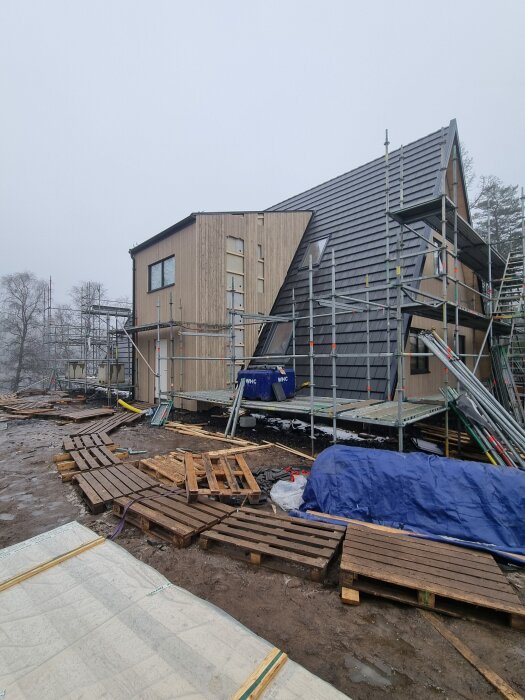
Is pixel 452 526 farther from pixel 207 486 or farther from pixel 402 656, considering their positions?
pixel 207 486

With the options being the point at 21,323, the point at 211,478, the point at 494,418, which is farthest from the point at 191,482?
the point at 21,323

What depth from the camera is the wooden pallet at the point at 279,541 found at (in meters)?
3.27

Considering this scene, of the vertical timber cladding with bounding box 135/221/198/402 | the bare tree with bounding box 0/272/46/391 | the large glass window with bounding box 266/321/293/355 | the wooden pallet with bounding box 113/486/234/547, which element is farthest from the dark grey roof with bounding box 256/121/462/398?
the bare tree with bounding box 0/272/46/391

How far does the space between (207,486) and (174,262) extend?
29.6ft

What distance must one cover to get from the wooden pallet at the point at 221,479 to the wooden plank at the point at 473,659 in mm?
2582

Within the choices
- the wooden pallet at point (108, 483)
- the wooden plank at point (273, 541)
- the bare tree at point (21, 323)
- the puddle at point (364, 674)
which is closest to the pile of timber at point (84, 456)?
the wooden pallet at point (108, 483)

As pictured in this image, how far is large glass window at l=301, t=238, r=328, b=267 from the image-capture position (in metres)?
11.9

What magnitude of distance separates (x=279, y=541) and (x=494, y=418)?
4.57m

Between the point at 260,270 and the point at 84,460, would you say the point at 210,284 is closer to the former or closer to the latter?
the point at 260,270

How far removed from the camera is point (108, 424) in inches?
384

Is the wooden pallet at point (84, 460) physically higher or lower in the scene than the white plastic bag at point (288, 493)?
higher

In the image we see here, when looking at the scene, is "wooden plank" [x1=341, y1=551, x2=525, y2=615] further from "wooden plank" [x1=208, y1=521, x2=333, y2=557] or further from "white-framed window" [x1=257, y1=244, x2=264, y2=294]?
"white-framed window" [x1=257, y1=244, x2=264, y2=294]

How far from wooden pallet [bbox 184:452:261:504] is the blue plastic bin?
88.0 inches

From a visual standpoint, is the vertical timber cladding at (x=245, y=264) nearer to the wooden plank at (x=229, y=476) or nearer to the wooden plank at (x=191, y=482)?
the wooden plank at (x=229, y=476)
